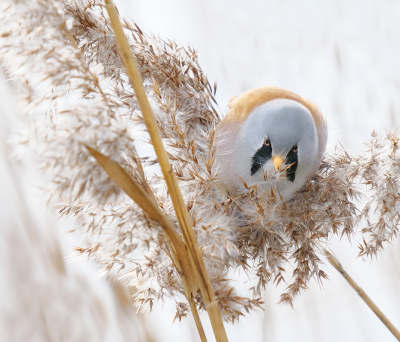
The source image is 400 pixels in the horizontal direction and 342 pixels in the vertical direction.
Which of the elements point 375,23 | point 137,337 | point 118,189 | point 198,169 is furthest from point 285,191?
point 375,23

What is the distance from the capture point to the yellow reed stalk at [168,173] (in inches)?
19.0

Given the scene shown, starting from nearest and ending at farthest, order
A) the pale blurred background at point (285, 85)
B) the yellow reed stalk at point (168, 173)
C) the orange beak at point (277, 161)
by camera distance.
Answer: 1. the yellow reed stalk at point (168, 173)
2. the orange beak at point (277, 161)
3. the pale blurred background at point (285, 85)

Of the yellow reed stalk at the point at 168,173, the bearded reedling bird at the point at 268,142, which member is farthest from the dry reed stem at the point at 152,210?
the bearded reedling bird at the point at 268,142

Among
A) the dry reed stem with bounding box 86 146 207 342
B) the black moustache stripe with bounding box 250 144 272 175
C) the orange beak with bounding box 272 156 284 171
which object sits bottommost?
the dry reed stem with bounding box 86 146 207 342

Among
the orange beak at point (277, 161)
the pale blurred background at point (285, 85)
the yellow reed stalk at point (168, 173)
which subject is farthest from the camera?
the pale blurred background at point (285, 85)

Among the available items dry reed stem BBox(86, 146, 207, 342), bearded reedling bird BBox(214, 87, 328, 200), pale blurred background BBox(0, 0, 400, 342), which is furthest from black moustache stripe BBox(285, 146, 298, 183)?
dry reed stem BBox(86, 146, 207, 342)

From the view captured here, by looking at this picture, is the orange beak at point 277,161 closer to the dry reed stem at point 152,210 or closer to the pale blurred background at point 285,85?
the pale blurred background at point 285,85

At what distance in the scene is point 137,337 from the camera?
1.10m

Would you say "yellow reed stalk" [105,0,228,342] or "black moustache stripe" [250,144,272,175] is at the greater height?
"black moustache stripe" [250,144,272,175]

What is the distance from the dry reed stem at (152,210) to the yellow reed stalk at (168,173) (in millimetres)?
18

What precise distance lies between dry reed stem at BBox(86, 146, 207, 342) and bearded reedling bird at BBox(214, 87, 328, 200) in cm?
39

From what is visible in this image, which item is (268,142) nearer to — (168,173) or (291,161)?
(291,161)

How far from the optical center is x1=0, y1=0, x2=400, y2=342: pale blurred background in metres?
1.07

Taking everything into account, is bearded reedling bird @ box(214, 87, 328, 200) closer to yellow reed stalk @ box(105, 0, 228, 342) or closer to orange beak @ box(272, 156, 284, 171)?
orange beak @ box(272, 156, 284, 171)
